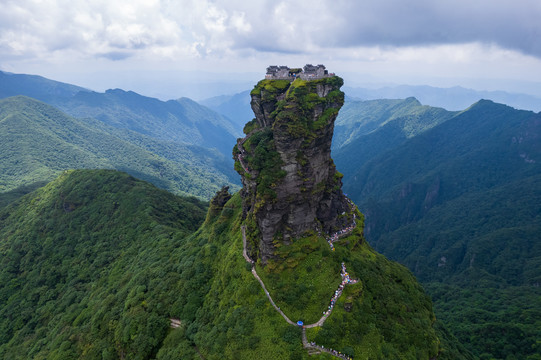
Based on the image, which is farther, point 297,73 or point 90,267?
point 90,267

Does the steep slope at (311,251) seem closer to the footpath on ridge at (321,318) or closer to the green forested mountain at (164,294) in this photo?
the footpath on ridge at (321,318)

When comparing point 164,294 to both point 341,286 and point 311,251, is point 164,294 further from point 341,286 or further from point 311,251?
point 341,286

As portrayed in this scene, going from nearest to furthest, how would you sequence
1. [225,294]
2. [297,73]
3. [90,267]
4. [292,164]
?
[292,164] < [225,294] < [297,73] < [90,267]

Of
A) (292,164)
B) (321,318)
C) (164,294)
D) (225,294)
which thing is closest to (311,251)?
(321,318)

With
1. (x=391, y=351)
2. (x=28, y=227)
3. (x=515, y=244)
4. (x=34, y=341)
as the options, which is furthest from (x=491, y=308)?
(x=28, y=227)

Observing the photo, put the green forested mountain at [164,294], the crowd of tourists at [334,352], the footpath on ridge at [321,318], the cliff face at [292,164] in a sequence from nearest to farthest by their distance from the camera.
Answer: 1. the crowd of tourists at [334,352]
2. the footpath on ridge at [321,318]
3. the green forested mountain at [164,294]
4. the cliff face at [292,164]

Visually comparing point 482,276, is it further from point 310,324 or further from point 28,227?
point 28,227

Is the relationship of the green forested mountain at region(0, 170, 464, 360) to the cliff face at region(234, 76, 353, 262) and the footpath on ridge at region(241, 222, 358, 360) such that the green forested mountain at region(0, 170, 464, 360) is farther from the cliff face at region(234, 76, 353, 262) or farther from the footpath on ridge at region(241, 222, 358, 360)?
the cliff face at region(234, 76, 353, 262)

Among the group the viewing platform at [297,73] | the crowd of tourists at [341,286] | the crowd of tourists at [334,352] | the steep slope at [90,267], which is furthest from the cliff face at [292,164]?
the steep slope at [90,267]
